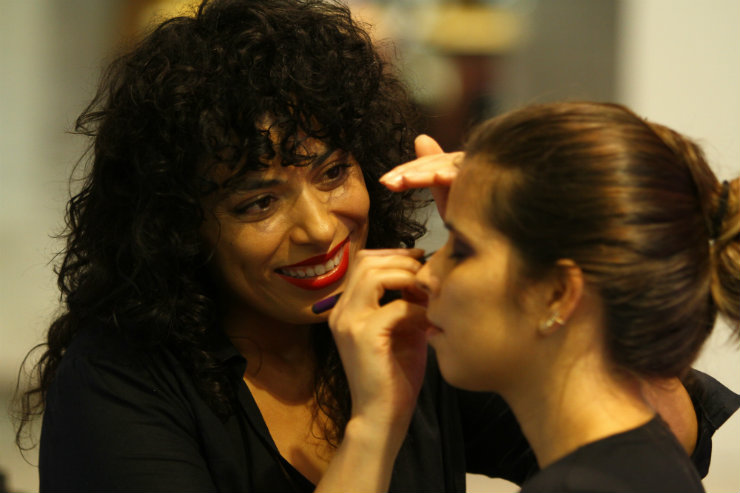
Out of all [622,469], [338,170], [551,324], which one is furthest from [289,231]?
[622,469]

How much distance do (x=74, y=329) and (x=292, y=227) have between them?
461 mm

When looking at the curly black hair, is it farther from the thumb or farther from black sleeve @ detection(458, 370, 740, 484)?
black sleeve @ detection(458, 370, 740, 484)

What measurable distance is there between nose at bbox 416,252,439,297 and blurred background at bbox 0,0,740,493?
1293 millimetres

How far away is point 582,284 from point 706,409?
587mm

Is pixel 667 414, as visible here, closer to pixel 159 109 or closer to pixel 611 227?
pixel 611 227

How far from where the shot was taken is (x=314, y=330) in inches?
65.7

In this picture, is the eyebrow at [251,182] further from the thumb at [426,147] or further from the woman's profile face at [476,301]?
the woman's profile face at [476,301]

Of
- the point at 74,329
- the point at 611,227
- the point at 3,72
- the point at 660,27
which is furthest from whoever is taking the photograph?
the point at 3,72

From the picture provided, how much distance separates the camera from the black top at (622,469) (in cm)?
98

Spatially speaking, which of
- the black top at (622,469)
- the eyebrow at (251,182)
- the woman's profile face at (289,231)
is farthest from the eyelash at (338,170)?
the black top at (622,469)

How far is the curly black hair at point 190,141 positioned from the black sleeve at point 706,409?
1.94 ft

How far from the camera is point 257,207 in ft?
4.72

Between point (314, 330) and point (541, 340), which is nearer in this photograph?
point (541, 340)

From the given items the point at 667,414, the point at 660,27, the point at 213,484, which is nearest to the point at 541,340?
the point at 667,414
